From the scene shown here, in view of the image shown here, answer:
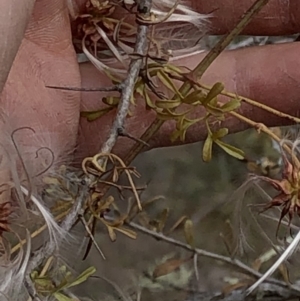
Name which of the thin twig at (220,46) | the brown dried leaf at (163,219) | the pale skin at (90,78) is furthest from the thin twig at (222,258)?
the thin twig at (220,46)

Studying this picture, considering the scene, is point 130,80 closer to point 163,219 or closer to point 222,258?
point 163,219

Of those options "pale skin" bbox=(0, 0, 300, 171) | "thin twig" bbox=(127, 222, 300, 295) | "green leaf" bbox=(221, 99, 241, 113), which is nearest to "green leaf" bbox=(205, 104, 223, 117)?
"green leaf" bbox=(221, 99, 241, 113)

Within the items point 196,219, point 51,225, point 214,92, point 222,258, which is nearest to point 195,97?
point 214,92

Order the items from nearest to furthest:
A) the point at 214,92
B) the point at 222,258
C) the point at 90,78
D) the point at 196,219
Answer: the point at 214,92
the point at 90,78
the point at 222,258
the point at 196,219

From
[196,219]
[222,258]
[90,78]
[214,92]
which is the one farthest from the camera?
[196,219]

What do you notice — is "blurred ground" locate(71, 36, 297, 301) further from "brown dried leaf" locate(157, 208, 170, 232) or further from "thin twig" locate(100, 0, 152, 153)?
"thin twig" locate(100, 0, 152, 153)

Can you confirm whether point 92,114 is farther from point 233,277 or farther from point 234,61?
point 233,277

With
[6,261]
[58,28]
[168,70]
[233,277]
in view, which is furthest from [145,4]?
[233,277]

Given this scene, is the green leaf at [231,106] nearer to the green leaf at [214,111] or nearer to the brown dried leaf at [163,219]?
the green leaf at [214,111]
